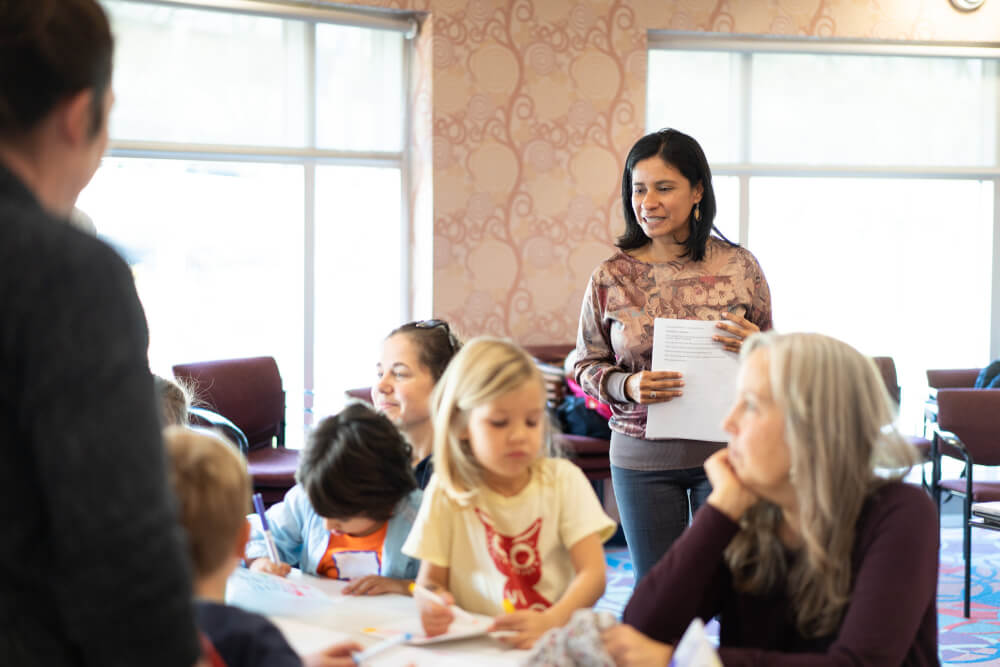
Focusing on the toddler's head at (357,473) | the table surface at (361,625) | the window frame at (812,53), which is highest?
the window frame at (812,53)

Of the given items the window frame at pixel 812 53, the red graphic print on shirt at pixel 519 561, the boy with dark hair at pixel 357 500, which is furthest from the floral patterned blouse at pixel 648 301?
the window frame at pixel 812 53

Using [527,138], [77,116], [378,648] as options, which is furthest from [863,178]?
[77,116]

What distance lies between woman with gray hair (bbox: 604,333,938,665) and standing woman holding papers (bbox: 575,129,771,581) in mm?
833

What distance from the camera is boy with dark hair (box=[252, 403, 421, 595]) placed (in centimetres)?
185

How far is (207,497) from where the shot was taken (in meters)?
1.14

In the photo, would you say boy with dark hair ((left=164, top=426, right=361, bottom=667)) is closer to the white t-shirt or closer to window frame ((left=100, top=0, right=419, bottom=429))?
the white t-shirt

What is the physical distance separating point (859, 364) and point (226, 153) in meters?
4.28

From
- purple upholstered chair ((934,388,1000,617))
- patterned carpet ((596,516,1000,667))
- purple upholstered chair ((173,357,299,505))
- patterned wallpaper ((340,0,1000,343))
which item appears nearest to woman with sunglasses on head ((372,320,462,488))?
patterned carpet ((596,516,1000,667))

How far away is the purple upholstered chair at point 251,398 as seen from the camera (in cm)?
429

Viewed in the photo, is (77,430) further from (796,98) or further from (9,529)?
(796,98)

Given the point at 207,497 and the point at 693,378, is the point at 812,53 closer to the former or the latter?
the point at 693,378

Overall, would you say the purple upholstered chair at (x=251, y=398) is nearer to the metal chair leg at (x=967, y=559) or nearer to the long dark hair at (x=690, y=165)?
the long dark hair at (x=690, y=165)

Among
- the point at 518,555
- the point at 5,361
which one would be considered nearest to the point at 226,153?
the point at 518,555

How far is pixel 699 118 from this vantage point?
5.73 metres
